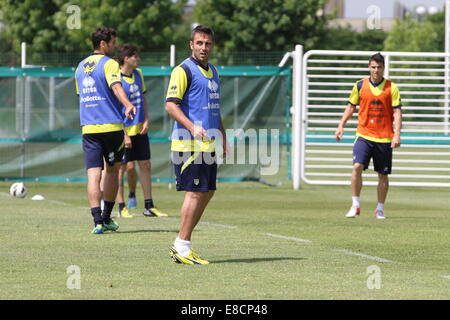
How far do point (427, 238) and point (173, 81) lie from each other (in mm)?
3895

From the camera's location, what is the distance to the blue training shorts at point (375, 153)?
1422cm

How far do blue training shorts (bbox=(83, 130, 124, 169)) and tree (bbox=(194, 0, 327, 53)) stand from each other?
147 feet

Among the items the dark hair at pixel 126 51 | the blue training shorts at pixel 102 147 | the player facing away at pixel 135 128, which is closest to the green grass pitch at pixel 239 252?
the player facing away at pixel 135 128

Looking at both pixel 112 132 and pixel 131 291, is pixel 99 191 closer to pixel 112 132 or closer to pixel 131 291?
pixel 112 132

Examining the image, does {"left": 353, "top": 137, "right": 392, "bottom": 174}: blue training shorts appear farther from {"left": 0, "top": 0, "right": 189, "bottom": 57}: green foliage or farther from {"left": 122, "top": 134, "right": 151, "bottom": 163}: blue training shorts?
{"left": 0, "top": 0, "right": 189, "bottom": 57}: green foliage

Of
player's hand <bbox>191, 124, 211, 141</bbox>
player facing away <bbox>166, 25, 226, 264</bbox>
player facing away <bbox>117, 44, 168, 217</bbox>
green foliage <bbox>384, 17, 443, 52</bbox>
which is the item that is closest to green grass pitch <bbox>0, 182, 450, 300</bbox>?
player facing away <bbox>166, 25, 226, 264</bbox>

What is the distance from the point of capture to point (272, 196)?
58.8 ft

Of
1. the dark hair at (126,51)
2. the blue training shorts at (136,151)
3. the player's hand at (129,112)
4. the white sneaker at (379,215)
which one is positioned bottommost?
the white sneaker at (379,215)

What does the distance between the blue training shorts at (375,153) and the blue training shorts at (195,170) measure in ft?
17.6

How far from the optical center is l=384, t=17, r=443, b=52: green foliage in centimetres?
6794

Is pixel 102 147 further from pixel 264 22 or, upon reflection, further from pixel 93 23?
pixel 264 22

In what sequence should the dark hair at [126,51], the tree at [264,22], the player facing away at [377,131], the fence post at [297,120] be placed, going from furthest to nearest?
1. the tree at [264,22]
2. the fence post at [297,120]
3. the player facing away at [377,131]
4. the dark hair at [126,51]

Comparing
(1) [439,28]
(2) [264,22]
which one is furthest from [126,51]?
(1) [439,28]

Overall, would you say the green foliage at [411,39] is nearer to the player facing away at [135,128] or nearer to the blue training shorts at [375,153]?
the blue training shorts at [375,153]
